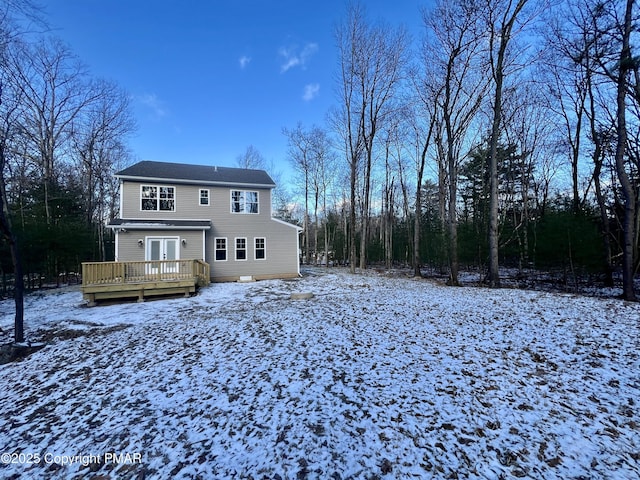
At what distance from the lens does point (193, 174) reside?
1415 cm

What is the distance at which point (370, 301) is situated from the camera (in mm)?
8344

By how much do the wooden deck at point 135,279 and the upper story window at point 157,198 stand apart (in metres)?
3.49

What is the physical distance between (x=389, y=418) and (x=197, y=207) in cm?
1356

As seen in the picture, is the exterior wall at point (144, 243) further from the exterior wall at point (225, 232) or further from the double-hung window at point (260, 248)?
the double-hung window at point (260, 248)

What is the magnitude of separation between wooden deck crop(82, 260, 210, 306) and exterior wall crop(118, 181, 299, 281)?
1923mm

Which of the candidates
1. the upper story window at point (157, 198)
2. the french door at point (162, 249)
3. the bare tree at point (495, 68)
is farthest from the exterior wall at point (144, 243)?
the bare tree at point (495, 68)

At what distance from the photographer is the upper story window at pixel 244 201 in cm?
1428

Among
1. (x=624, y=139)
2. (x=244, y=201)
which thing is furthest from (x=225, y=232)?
(x=624, y=139)

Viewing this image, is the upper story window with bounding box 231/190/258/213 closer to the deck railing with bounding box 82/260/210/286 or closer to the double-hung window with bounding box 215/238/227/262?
the double-hung window with bounding box 215/238/227/262

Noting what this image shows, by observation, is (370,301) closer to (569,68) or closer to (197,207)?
(197,207)

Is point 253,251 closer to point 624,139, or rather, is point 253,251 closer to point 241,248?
point 241,248

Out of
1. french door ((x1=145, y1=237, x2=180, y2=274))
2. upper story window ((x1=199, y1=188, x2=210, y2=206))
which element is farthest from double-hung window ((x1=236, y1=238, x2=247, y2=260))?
french door ((x1=145, y1=237, x2=180, y2=274))

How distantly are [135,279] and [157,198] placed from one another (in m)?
5.04

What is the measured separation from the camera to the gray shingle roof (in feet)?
42.2
